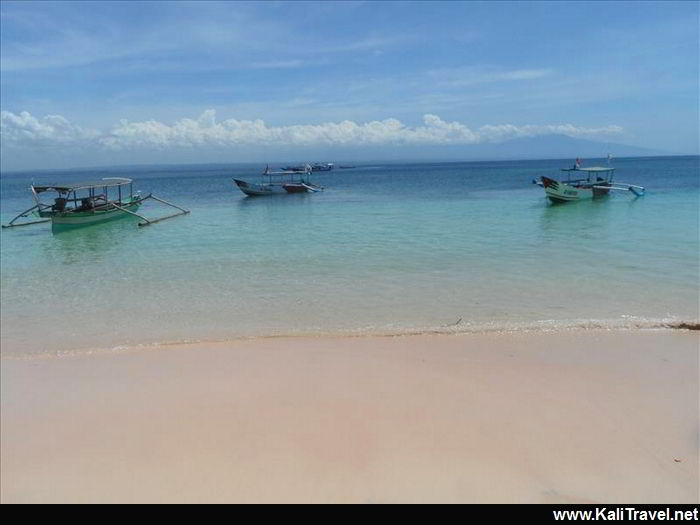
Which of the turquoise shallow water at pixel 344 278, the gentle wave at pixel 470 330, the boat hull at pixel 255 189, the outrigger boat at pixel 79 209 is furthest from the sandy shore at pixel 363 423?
the boat hull at pixel 255 189

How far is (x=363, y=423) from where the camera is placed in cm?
471

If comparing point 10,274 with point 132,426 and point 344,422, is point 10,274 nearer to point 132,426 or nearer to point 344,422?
point 132,426

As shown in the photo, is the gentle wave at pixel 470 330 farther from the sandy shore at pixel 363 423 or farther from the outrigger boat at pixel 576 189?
the outrigger boat at pixel 576 189

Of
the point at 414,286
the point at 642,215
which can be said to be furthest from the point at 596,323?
the point at 642,215

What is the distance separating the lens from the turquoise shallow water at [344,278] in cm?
816

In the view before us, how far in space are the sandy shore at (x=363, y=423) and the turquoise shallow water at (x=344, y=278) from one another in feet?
3.94

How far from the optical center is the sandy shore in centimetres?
380

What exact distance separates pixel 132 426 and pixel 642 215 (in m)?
23.5

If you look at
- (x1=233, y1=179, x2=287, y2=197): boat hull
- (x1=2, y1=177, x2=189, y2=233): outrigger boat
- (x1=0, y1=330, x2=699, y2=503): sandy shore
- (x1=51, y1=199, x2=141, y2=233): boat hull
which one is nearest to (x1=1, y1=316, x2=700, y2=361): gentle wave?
(x1=0, y1=330, x2=699, y2=503): sandy shore

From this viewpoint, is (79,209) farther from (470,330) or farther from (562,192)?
(562,192)

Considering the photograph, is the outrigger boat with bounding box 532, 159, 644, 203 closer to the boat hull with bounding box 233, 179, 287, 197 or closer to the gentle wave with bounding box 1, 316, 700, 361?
the boat hull with bounding box 233, 179, 287, 197

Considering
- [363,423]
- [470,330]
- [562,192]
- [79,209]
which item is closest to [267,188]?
[79,209]

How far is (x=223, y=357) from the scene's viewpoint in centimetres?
668
